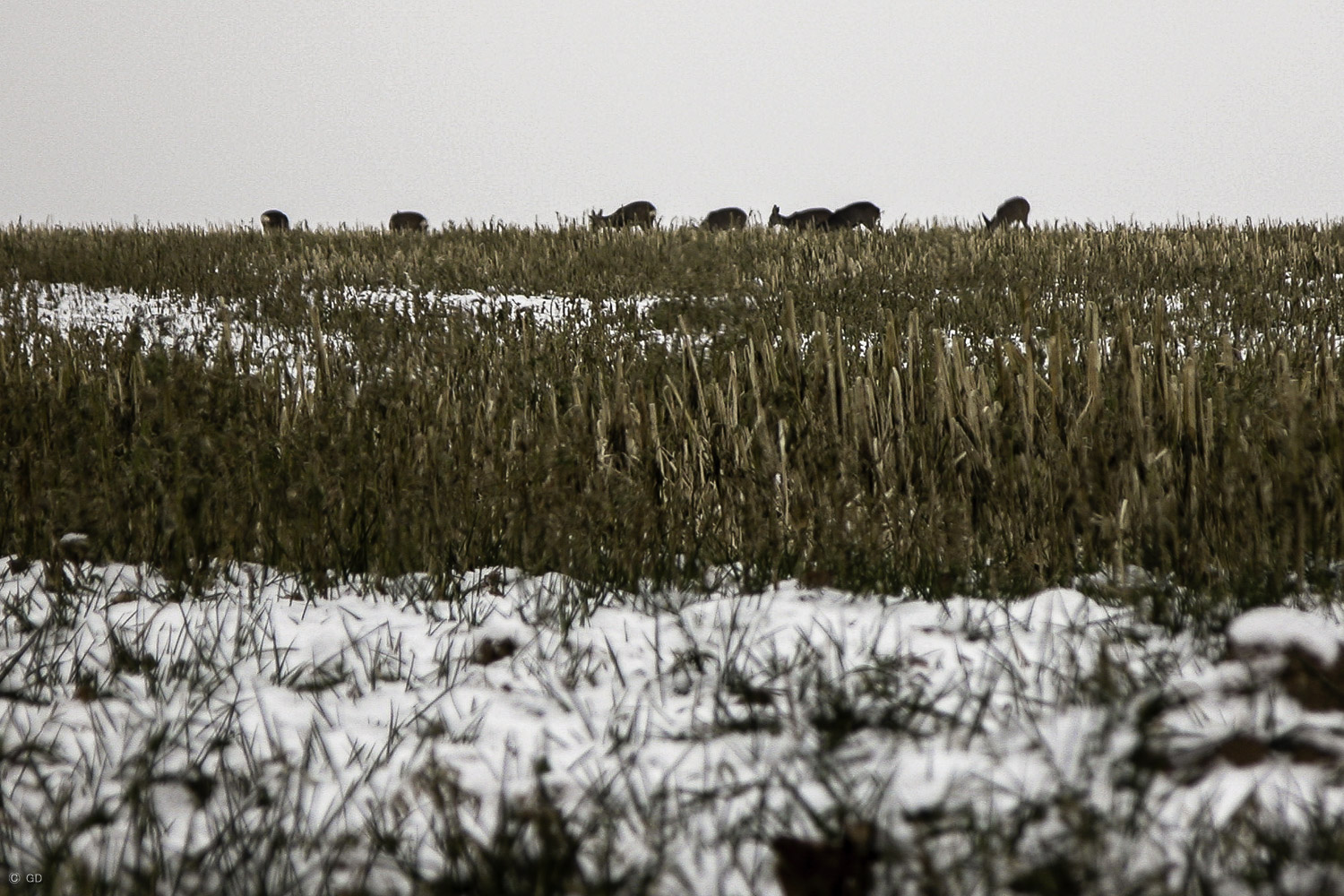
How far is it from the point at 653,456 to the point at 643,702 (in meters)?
1.53

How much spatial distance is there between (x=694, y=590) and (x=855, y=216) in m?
18.1

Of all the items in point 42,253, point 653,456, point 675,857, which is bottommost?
point 675,857

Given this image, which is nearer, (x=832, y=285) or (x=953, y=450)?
(x=953, y=450)

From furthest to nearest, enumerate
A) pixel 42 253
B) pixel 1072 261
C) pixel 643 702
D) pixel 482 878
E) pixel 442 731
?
pixel 42 253
pixel 1072 261
pixel 643 702
pixel 442 731
pixel 482 878

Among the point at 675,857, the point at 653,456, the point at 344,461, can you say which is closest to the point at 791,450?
the point at 653,456

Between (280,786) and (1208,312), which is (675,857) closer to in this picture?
(280,786)

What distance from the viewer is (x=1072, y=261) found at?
1166 cm

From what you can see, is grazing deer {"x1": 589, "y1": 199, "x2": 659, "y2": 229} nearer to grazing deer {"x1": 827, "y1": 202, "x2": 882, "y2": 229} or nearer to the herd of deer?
the herd of deer

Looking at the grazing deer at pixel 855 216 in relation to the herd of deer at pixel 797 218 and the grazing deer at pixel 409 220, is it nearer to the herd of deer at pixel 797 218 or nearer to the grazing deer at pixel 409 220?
the herd of deer at pixel 797 218

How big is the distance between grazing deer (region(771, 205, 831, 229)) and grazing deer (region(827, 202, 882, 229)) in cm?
14

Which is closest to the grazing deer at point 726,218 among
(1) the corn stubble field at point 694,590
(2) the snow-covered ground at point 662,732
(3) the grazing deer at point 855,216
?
(3) the grazing deer at point 855,216

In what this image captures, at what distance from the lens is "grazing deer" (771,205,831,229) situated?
58.4ft

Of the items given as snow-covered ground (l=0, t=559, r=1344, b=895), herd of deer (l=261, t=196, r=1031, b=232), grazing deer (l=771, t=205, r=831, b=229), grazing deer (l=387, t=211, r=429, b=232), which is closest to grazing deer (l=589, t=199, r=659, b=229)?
herd of deer (l=261, t=196, r=1031, b=232)

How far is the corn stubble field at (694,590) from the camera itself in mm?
1356
